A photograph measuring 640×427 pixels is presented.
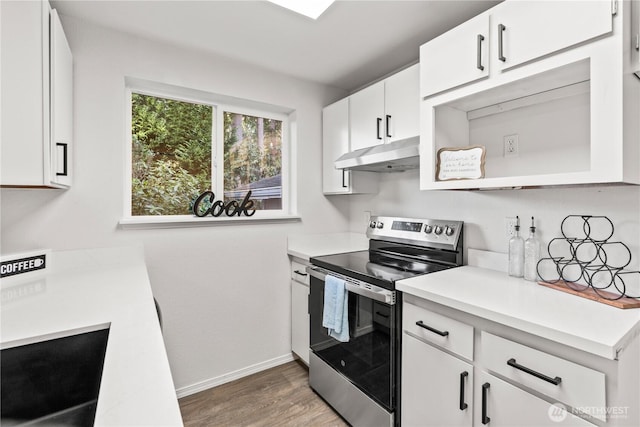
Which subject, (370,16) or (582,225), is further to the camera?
(370,16)

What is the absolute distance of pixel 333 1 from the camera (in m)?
1.52

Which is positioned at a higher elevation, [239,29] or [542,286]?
[239,29]

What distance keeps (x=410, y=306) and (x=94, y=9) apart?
88.0 inches

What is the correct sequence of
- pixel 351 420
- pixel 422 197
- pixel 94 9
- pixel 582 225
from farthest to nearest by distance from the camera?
pixel 422 197
pixel 351 420
pixel 94 9
pixel 582 225

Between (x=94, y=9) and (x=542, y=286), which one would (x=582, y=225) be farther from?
(x=94, y=9)

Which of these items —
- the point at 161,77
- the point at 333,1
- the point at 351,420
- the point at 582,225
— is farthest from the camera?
the point at 161,77

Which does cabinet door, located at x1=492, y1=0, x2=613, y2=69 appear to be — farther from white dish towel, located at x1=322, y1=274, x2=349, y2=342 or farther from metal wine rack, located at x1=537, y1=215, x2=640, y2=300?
white dish towel, located at x1=322, y1=274, x2=349, y2=342

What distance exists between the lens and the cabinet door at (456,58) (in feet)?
4.56

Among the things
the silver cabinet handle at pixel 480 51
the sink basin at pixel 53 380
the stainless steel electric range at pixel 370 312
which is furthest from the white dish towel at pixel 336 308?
the silver cabinet handle at pixel 480 51

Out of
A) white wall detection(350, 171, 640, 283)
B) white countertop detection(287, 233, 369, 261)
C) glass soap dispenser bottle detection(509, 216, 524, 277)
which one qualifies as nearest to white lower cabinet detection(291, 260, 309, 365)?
white countertop detection(287, 233, 369, 261)

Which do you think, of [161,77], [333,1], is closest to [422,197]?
[333,1]

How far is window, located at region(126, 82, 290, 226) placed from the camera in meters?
2.08

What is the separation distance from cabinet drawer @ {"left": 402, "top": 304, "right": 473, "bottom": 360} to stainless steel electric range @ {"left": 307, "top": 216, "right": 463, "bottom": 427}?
7 centimetres

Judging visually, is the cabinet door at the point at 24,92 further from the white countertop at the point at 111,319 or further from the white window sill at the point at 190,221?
the white window sill at the point at 190,221
